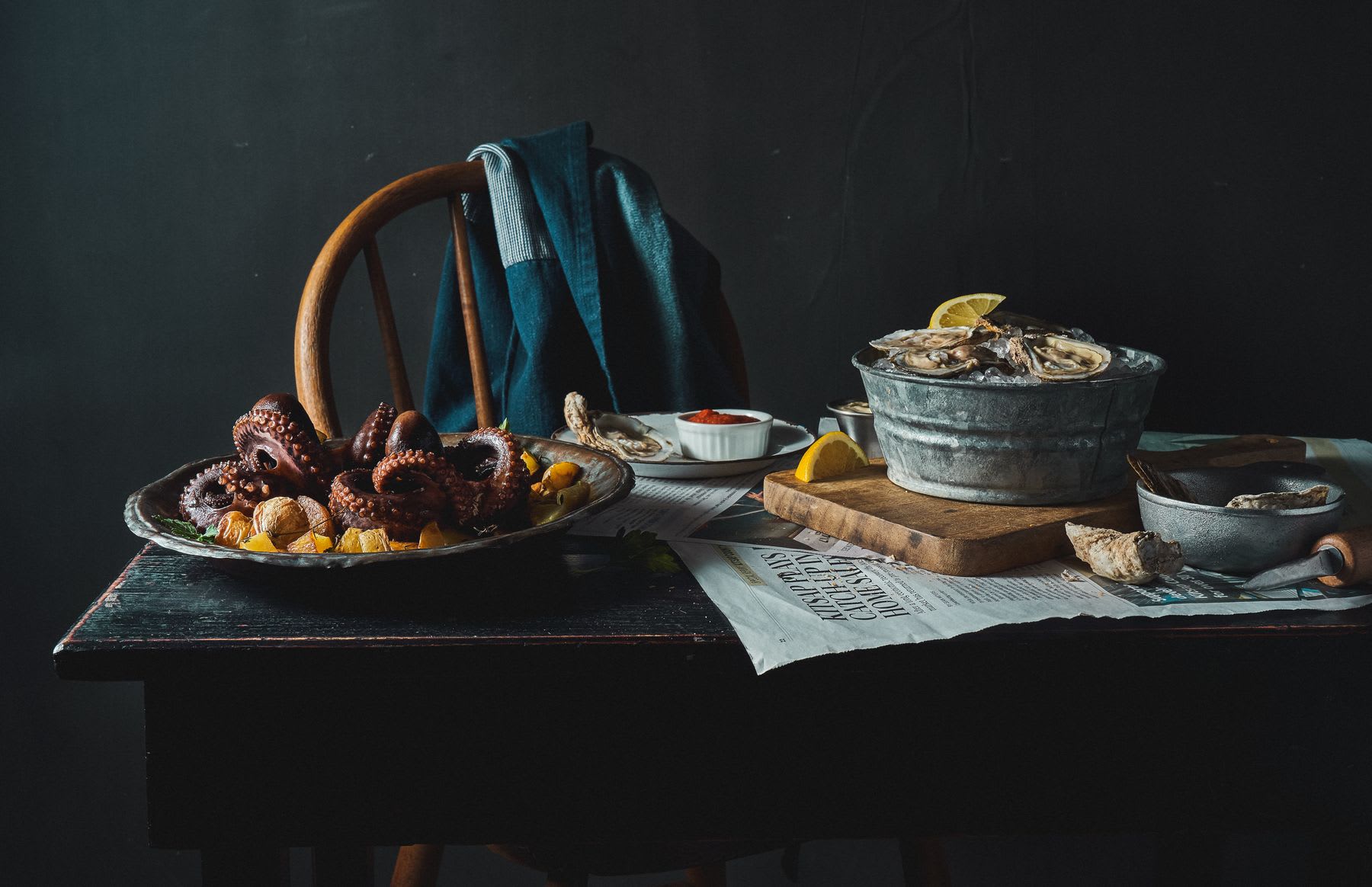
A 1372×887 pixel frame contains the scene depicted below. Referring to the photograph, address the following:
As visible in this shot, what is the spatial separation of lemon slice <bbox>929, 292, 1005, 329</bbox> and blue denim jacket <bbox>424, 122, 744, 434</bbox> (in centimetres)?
49

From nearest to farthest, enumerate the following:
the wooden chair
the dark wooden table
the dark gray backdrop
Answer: the dark wooden table
the wooden chair
the dark gray backdrop

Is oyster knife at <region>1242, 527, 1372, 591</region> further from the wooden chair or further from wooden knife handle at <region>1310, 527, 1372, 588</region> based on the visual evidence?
the wooden chair

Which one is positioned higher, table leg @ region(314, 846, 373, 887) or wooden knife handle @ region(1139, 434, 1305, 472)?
wooden knife handle @ region(1139, 434, 1305, 472)

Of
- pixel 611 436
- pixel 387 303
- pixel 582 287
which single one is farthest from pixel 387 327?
pixel 611 436

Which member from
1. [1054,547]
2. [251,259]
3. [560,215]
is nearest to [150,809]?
[1054,547]

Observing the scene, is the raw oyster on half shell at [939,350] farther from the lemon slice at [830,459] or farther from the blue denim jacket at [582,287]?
the blue denim jacket at [582,287]

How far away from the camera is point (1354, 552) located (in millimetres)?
679

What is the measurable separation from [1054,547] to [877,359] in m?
0.23

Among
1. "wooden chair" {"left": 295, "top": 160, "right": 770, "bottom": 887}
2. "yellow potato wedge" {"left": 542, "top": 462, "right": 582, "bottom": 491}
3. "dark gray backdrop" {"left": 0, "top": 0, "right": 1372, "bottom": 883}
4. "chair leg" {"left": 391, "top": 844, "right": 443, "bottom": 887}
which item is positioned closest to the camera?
"yellow potato wedge" {"left": 542, "top": 462, "right": 582, "bottom": 491}

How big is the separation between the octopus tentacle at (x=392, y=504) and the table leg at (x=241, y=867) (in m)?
0.21

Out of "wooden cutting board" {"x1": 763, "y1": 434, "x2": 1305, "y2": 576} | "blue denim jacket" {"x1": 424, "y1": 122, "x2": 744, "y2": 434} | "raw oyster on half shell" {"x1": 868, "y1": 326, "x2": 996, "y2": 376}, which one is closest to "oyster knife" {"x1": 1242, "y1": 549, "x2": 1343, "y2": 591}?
"wooden cutting board" {"x1": 763, "y1": 434, "x2": 1305, "y2": 576}

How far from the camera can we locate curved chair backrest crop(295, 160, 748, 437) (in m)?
1.27

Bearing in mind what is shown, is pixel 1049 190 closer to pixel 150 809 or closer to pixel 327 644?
pixel 327 644

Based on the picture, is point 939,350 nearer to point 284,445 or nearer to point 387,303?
point 284,445
